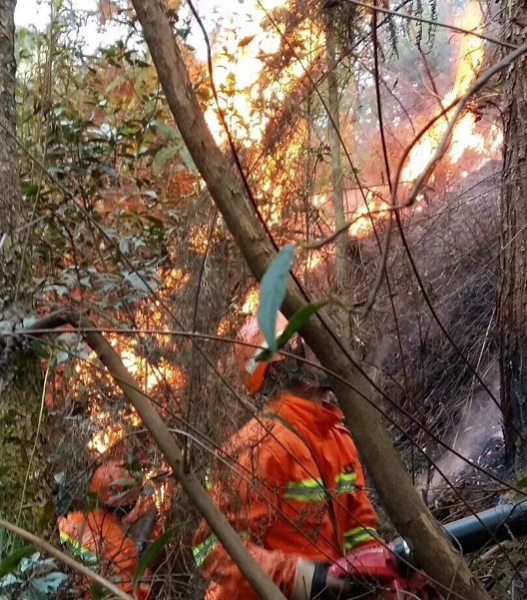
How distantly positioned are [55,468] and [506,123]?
9.24ft

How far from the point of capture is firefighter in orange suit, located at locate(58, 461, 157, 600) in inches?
85.6

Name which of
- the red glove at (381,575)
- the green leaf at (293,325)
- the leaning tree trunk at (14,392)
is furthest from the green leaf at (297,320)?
the leaning tree trunk at (14,392)

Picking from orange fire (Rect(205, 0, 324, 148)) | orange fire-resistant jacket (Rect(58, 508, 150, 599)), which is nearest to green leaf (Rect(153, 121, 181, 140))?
orange fire (Rect(205, 0, 324, 148))

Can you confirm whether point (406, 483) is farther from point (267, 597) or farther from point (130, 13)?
point (130, 13)

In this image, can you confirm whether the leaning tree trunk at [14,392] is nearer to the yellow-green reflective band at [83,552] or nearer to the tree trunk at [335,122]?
the yellow-green reflective band at [83,552]

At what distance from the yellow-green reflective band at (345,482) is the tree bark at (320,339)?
739 millimetres

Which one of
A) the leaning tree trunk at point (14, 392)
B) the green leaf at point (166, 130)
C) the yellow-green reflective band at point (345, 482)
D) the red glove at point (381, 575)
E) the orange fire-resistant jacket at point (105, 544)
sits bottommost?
the red glove at point (381, 575)

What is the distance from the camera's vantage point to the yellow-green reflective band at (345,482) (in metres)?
2.32

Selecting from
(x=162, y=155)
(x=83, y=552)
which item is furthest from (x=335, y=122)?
(x=83, y=552)

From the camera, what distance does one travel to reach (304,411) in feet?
7.87

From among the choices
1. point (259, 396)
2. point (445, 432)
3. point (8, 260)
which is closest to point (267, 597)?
point (259, 396)

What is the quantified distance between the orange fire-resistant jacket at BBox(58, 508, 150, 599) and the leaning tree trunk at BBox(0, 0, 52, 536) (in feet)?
0.45

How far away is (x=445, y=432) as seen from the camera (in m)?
5.49

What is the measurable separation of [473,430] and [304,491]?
3580mm
